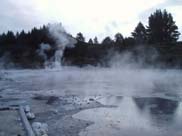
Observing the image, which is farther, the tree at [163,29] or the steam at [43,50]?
the steam at [43,50]

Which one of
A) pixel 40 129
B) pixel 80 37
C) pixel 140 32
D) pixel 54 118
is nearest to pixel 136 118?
pixel 54 118

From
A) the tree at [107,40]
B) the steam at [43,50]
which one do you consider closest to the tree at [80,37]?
the tree at [107,40]

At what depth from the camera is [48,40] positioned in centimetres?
5338

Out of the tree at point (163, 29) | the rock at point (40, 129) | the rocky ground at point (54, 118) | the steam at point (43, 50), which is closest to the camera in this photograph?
the rock at point (40, 129)

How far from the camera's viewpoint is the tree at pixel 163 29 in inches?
1946

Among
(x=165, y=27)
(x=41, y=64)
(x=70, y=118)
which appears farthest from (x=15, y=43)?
(x=70, y=118)

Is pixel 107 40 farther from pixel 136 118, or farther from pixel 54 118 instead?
pixel 54 118

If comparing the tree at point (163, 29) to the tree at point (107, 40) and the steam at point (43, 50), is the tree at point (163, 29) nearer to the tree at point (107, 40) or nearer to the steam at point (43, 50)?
the tree at point (107, 40)

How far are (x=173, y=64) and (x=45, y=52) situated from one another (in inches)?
1072

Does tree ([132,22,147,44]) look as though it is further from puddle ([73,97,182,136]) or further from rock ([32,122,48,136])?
rock ([32,122,48,136])

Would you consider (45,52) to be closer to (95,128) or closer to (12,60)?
(12,60)

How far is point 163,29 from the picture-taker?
50281mm

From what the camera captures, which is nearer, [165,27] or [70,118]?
[70,118]

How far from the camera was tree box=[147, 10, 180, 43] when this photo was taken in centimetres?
4944
